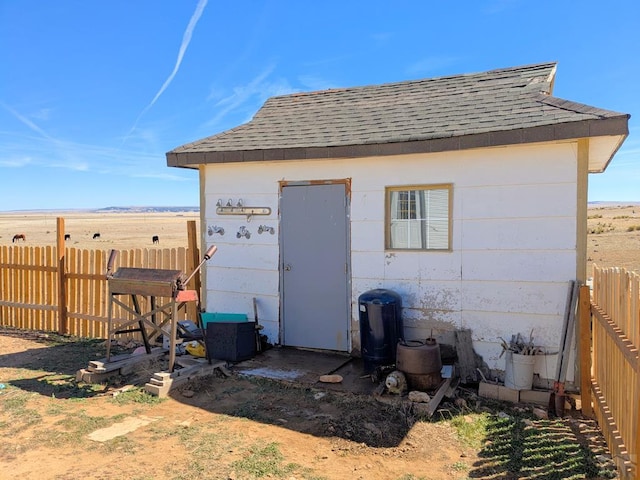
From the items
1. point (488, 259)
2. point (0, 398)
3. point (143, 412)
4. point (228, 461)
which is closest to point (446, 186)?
point (488, 259)

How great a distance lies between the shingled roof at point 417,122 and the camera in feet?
18.1

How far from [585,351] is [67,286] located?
866 cm

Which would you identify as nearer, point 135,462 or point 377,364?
point 135,462

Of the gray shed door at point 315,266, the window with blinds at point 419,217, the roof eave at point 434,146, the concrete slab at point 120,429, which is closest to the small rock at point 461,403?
the window with blinds at point 419,217

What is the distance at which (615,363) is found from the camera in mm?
4090

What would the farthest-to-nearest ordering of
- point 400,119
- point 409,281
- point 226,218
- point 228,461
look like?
point 226,218 → point 400,119 → point 409,281 → point 228,461

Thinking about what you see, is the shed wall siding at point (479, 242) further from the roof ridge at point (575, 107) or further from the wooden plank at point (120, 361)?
the wooden plank at point (120, 361)

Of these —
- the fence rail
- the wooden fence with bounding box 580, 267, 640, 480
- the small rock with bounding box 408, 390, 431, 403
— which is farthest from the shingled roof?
the small rock with bounding box 408, 390, 431, 403

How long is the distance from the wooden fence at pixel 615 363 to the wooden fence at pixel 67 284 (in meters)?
5.98

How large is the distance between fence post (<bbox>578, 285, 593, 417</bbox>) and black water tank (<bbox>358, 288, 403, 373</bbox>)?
212 cm

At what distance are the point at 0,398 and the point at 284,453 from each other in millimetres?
3790

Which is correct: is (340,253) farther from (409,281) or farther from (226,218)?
(226,218)

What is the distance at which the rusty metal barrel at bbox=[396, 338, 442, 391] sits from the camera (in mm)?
5480

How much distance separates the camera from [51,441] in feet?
15.1
